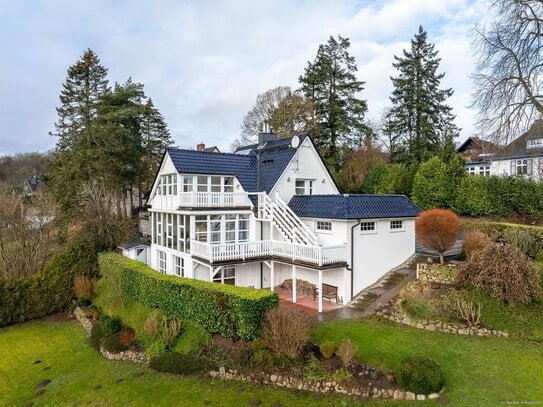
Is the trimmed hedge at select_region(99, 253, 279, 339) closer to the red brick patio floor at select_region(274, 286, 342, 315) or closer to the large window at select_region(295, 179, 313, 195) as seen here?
the red brick patio floor at select_region(274, 286, 342, 315)

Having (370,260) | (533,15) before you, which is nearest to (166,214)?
(370,260)

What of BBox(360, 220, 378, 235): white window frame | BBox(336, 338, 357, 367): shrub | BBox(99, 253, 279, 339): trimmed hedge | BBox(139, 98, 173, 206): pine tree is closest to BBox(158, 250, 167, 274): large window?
BBox(99, 253, 279, 339): trimmed hedge

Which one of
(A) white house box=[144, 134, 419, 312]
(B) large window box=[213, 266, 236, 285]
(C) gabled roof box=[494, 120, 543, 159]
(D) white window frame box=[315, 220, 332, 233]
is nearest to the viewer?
(A) white house box=[144, 134, 419, 312]

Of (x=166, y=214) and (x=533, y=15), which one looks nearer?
(x=533, y=15)

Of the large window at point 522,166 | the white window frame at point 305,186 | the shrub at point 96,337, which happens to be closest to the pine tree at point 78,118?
the shrub at point 96,337

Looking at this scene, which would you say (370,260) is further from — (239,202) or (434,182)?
(434,182)

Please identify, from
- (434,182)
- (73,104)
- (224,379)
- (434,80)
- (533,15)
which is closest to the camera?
(224,379)

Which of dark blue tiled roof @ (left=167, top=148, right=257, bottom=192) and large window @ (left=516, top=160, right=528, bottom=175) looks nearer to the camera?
dark blue tiled roof @ (left=167, top=148, right=257, bottom=192)

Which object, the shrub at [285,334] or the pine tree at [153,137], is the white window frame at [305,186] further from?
the pine tree at [153,137]
